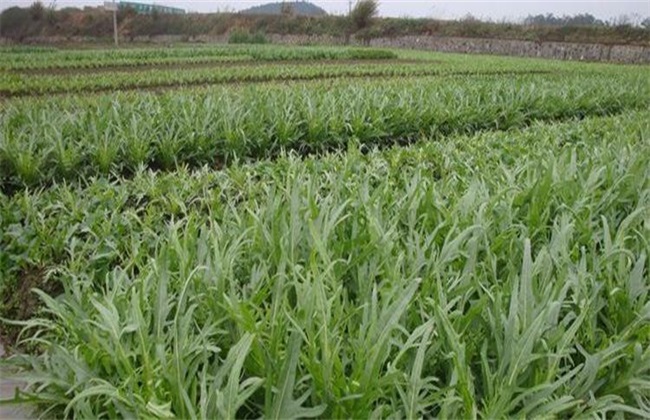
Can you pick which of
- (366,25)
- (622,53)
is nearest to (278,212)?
(622,53)

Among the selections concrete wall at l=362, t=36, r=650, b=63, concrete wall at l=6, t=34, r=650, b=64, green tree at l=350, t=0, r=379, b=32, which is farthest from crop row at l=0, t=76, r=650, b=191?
green tree at l=350, t=0, r=379, b=32

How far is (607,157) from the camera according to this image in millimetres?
3594

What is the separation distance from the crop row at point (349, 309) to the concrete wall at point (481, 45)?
20621 mm

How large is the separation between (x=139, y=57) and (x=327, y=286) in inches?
700

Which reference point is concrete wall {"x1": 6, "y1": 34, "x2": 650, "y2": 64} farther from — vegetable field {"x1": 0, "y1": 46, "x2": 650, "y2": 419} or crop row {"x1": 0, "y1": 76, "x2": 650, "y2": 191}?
vegetable field {"x1": 0, "y1": 46, "x2": 650, "y2": 419}

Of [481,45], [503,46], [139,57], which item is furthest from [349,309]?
[481,45]

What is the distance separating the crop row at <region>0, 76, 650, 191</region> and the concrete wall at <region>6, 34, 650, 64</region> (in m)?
17.3

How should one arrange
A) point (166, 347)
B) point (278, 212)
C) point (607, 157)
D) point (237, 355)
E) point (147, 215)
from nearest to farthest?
1. point (237, 355)
2. point (166, 347)
3. point (278, 212)
4. point (147, 215)
5. point (607, 157)

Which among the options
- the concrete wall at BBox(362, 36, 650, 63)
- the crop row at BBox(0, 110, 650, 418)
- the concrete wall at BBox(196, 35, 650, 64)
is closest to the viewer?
the crop row at BBox(0, 110, 650, 418)

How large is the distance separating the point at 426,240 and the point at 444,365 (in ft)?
1.93

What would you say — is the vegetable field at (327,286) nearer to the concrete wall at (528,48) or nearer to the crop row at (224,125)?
the crop row at (224,125)

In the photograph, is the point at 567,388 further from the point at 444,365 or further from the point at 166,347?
the point at 166,347

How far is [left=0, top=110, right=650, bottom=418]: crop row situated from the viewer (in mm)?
1428

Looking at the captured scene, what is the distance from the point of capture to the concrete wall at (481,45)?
24.6m
